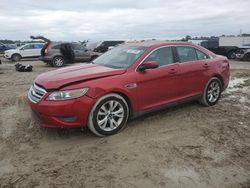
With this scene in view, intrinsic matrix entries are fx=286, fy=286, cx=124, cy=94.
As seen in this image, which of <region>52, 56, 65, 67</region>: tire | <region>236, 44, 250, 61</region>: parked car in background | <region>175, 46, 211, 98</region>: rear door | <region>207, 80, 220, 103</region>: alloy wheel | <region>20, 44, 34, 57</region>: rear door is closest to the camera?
<region>175, 46, 211, 98</region>: rear door

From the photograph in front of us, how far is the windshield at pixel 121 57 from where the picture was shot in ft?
18.0

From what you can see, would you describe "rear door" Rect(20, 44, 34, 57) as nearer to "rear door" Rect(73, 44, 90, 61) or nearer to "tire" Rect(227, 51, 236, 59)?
"rear door" Rect(73, 44, 90, 61)

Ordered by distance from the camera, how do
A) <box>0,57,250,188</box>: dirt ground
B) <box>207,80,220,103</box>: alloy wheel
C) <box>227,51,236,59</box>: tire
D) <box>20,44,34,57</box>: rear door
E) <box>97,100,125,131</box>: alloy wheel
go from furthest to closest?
1. <box>20,44,34,57</box>: rear door
2. <box>227,51,236,59</box>: tire
3. <box>207,80,220,103</box>: alloy wheel
4. <box>97,100,125,131</box>: alloy wheel
5. <box>0,57,250,188</box>: dirt ground

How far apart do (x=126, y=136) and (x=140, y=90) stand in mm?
873

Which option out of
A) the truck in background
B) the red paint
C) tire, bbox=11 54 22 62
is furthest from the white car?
the red paint

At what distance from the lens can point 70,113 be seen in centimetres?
454

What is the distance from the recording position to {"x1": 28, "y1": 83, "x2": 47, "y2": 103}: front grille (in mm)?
4727

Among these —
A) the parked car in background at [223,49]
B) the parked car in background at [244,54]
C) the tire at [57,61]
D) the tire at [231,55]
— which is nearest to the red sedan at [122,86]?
the tire at [57,61]

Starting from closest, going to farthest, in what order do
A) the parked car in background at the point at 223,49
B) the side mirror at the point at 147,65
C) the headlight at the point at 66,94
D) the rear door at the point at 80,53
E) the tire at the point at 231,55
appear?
the headlight at the point at 66,94 < the side mirror at the point at 147,65 < the rear door at the point at 80,53 < the tire at the point at 231,55 < the parked car in background at the point at 223,49

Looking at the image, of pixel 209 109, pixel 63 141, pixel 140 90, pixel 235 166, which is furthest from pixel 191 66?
pixel 63 141

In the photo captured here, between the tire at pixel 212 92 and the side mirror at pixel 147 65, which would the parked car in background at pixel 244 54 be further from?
the side mirror at pixel 147 65

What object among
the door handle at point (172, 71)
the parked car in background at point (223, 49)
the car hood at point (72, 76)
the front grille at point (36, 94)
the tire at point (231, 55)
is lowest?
the tire at point (231, 55)

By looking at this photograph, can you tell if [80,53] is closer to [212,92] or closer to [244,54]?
[244,54]

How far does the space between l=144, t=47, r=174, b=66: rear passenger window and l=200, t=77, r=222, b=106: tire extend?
1.34 m
